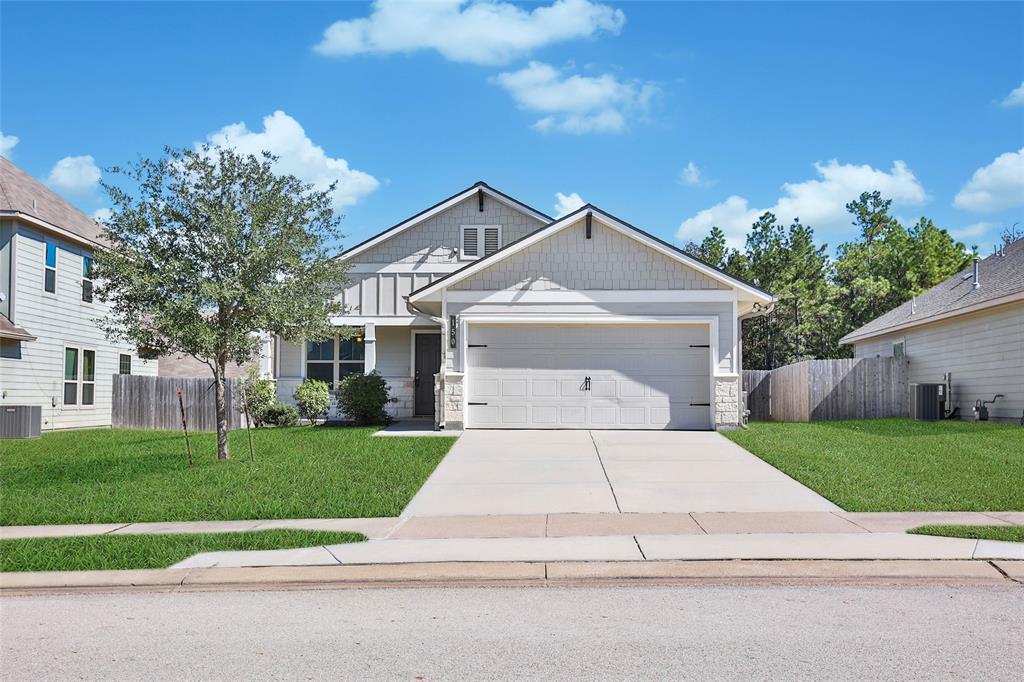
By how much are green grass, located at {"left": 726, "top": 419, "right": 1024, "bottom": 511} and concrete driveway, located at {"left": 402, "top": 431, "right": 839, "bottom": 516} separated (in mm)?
432

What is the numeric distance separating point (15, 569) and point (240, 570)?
2.10m

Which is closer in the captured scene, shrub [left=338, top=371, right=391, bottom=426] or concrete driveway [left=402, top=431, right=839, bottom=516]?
concrete driveway [left=402, top=431, right=839, bottom=516]

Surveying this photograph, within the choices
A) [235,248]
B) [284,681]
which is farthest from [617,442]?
[284,681]

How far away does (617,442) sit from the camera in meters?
16.0

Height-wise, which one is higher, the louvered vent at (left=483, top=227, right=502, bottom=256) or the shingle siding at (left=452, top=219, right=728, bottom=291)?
the louvered vent at (left=483, top=227, right=502, bottom=256)

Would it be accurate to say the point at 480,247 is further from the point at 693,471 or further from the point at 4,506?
the point at 4,506

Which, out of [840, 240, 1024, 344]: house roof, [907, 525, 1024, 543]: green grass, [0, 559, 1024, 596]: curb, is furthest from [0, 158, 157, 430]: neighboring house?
[840, 240, 1024, 344]: house roof

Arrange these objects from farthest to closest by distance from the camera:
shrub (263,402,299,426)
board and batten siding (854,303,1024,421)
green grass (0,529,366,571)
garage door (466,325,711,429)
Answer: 1. shrub (263,402,299,426)
2. board and batten siding (854,303,1024,421)
3. garage door (466,325,711,429)
4. green grass (0,529,366,571)

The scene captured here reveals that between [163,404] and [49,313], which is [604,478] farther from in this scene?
[49,313]

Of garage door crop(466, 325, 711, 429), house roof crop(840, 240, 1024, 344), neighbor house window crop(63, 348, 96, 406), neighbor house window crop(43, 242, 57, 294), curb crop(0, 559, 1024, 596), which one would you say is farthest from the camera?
neighbor house window crop(63, 348, 96, 406)

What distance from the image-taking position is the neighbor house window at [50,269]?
2139cm

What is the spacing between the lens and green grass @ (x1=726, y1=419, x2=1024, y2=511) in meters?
10.4

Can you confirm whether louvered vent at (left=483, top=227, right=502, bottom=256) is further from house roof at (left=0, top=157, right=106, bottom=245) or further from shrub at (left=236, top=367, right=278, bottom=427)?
house roof at (left=0, top=157, right=106, bottom=245)

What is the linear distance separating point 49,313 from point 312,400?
275 inches
